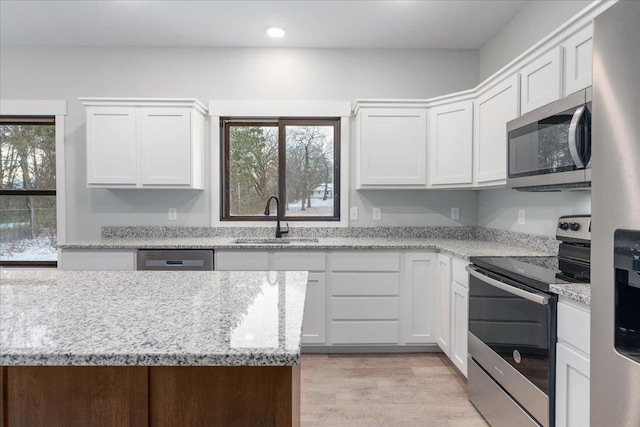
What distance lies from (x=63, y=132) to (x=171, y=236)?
1382mm

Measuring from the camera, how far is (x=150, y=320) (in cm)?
101

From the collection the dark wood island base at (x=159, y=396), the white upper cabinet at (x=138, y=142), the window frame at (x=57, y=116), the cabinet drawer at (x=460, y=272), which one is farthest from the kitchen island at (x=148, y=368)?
the window frame at (x=57, y=116)

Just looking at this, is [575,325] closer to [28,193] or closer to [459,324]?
[459,324]

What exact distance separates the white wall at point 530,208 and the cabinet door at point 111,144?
304cm

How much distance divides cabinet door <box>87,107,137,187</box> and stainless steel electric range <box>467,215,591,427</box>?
279 centimetres

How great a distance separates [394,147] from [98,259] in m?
2.53

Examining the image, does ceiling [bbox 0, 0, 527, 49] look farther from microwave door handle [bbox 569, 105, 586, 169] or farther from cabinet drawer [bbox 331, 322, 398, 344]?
cabinet drawer [bbox 331, 322, 398, 344]

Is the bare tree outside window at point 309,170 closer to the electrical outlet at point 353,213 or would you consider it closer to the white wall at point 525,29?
the electrical outlet at point 353,213

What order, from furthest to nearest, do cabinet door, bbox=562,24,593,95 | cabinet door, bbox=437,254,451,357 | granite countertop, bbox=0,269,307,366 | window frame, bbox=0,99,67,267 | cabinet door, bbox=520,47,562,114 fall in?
window frame, bbox=0,99,67,267 → cabinet door, bbox=437,254,451,357 → cabinet door, bbox=520,47,562,114 → cabinet door, bbox=562,24,593,95 → granite countertop, bbox=0,269,307,366

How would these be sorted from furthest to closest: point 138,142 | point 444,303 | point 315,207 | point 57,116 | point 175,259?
point 315,207 → point 57,116 → point 138,142 → point 175,259 → point 444,303

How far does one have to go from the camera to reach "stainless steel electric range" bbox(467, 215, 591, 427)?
1.55 m

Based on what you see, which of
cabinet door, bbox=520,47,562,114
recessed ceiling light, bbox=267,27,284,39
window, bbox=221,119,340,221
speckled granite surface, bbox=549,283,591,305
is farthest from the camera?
window, bbox=221,119,340,221

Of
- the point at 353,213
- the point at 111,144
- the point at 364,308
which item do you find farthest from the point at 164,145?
the point at 364,308

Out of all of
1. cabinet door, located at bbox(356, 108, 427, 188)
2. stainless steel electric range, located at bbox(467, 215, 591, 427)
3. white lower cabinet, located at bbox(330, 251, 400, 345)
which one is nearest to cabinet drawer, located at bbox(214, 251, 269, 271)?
white lower cabinet, located at bbox(330, 251, 400, 345)
